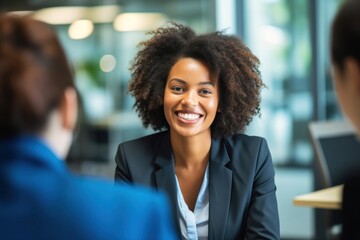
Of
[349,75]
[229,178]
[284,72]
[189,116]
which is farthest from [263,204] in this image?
[284,72]

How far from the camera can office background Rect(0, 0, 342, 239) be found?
16.3ft

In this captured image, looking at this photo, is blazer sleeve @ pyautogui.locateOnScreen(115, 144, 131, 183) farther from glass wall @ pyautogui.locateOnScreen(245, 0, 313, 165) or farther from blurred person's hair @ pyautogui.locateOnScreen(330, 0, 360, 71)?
glass wall @ pyautogui.locateOnScreen(245, 0, 313, 165)

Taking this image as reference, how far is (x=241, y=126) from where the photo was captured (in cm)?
237

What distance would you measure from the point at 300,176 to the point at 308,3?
4.69 feet

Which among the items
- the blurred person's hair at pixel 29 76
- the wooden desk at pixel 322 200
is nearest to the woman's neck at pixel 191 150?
the wooden desk at pixel 322 200

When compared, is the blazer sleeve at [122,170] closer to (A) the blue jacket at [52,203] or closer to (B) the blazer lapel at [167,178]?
(B) the blazer lapel at [167,178]

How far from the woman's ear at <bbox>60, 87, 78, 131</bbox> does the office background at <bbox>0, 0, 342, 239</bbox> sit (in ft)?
11.7

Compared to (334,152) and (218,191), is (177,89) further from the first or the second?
(334,152)

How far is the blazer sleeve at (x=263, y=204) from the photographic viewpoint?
2135mm

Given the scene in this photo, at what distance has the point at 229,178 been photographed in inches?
88.0

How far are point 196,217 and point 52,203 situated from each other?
128 centimetres

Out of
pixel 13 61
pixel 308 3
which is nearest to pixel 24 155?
pixel 13 61

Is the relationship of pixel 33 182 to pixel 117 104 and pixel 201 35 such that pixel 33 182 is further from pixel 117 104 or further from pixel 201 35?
pixel 117 104

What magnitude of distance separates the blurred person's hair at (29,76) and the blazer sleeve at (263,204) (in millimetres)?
1251
